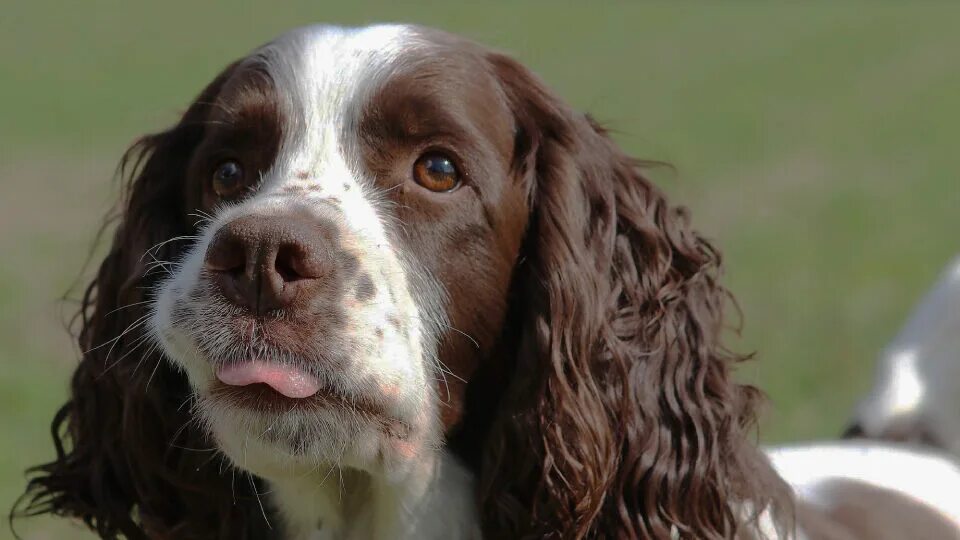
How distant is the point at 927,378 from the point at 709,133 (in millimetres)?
16818

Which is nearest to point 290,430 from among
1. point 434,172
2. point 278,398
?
point 278,398

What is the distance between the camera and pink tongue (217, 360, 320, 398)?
10.7ft

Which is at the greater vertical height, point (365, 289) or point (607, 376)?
point (607, 376)

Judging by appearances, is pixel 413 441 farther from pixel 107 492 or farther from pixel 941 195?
pixel 941 195

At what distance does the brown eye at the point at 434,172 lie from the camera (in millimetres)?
3596

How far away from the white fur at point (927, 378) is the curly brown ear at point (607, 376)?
1159 mm

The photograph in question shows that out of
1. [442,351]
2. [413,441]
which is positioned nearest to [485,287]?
[442,351]

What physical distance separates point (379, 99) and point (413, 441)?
0.84m

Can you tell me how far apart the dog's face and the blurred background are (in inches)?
29.7

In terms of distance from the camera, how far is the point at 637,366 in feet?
12.5

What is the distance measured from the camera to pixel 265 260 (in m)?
3.11

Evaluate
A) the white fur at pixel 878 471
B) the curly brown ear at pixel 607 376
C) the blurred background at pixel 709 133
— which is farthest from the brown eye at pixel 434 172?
the white fur at pixel 878 471

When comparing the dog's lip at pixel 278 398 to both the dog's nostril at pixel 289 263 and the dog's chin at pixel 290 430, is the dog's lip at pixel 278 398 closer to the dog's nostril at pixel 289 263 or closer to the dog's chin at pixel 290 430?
the dog's chin at pixel 290 430

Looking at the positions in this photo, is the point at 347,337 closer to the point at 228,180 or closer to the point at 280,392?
the point at 280,392
